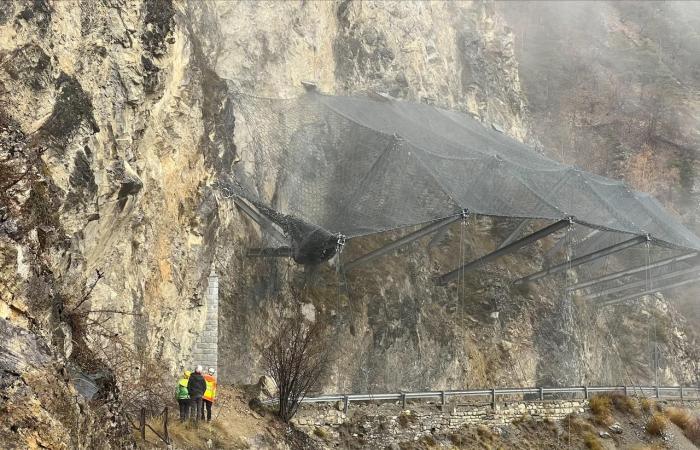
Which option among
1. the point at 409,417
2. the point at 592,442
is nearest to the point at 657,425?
the point at 592,442

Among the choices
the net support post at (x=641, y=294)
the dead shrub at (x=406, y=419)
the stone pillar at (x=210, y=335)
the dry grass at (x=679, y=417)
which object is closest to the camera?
the stone pillar at (x=210, y=335)

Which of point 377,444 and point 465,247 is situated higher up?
Result: point 465,247

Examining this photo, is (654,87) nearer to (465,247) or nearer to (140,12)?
(465,247)

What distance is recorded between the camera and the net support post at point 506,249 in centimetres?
2017

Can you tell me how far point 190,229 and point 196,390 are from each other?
4428mm

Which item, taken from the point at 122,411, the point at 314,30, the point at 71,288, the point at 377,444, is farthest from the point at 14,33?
the point at 314,30

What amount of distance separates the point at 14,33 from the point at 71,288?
3.71 meters

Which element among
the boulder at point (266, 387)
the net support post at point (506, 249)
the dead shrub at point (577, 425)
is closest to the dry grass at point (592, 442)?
the dead shrub at point (577, 425)

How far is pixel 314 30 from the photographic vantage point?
26.2 meters

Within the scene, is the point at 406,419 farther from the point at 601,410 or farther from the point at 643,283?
the point at 643,283

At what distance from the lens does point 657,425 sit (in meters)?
21.6

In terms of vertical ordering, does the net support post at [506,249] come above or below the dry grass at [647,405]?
above

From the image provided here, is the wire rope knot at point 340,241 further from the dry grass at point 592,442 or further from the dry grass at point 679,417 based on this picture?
the dry grass at point 679,417

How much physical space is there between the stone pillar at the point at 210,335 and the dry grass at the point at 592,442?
35.6ft
